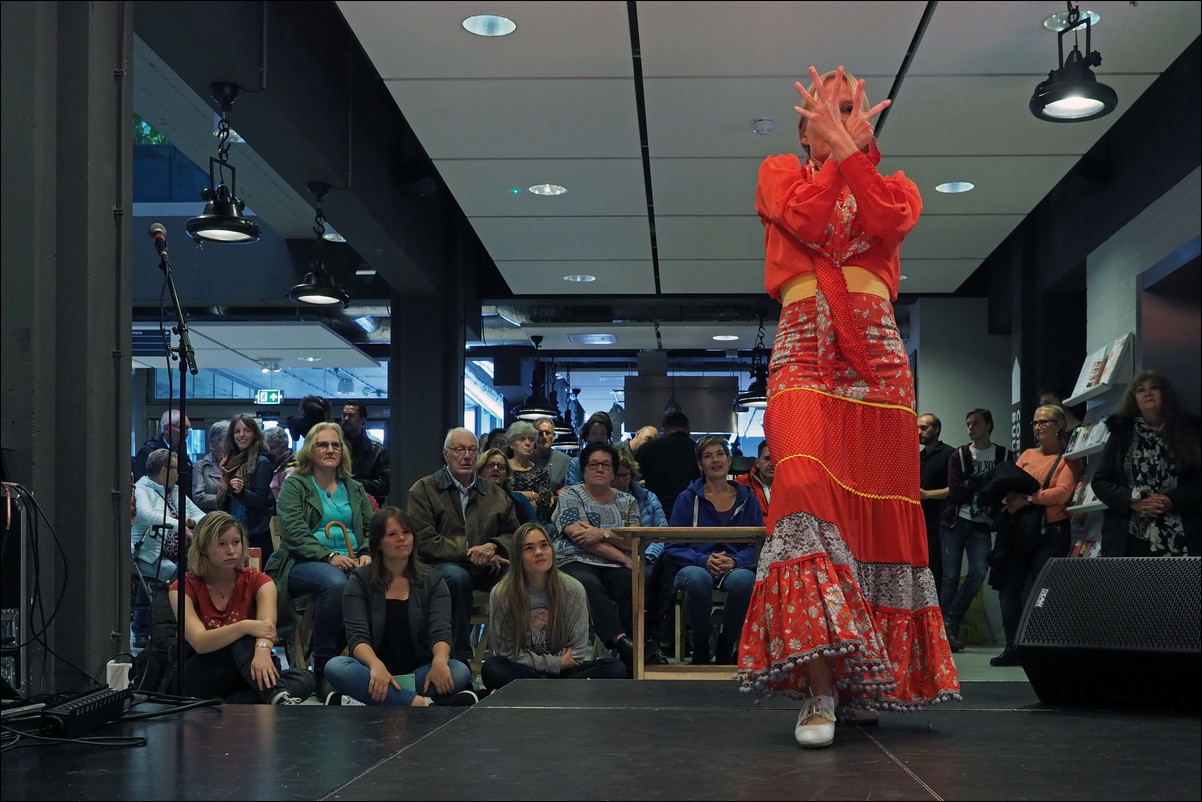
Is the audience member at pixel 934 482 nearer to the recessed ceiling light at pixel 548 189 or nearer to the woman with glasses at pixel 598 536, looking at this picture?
the woman with glasses at pixel 598 536

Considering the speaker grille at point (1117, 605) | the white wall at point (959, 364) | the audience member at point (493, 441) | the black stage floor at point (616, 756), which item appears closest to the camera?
the black stage floor at point (616, 756)

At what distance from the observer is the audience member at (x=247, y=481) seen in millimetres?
5742

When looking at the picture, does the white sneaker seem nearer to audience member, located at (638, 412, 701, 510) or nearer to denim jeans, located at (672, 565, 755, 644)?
denim jeans, located at (672, 565, 755, 644)

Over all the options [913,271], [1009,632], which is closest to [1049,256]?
[913,271]

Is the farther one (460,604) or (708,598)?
(708,598)

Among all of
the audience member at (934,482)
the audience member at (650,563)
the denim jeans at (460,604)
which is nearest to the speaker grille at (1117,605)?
the denim jeans at (460,604)

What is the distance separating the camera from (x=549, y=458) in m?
6.62

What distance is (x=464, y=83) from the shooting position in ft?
16.4

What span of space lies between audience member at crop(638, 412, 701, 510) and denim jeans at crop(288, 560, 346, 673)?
89.1 inches

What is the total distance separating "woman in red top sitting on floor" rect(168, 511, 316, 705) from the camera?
393 cm

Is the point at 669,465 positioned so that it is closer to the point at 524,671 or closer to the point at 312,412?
the point at 312,412

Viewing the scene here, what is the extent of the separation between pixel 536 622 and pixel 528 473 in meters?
1.65

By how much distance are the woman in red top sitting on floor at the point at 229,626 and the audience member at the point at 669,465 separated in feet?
9.26

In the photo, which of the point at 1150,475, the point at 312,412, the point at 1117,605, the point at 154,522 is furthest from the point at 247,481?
the point at 1117,605
